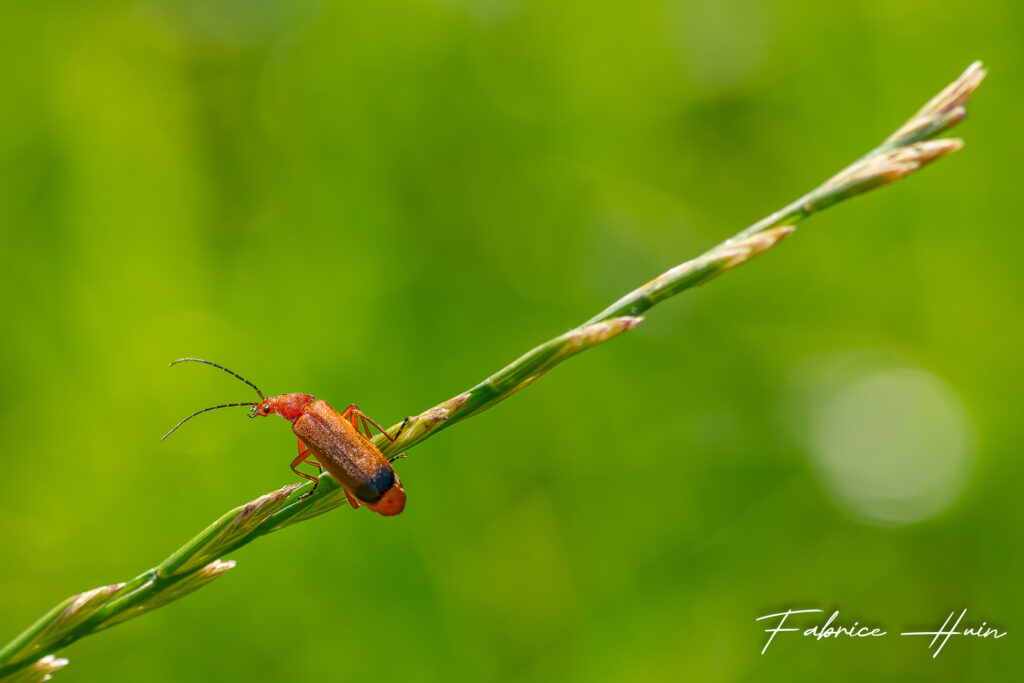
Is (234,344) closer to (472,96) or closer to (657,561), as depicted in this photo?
(472,96)

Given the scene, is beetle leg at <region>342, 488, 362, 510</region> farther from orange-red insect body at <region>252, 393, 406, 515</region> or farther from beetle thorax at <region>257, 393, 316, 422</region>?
beetle thorax at <region>257, 393, 316, 422</region>

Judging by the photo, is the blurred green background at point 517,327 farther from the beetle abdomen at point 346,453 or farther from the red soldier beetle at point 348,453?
the beetle abdomen at point 346,453

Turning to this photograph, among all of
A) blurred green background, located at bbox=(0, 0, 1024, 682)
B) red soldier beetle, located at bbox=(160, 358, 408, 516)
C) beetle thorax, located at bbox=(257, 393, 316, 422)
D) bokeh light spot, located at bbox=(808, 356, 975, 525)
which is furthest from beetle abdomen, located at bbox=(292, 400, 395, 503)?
bokeh light spot, located at bbox=(808, 356, 975, 525)

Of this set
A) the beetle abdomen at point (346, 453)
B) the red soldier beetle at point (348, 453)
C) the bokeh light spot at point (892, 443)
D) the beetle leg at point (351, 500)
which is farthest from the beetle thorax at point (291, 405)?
the bokeh light spot at point (892, 443)

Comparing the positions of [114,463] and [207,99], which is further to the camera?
[207,99]

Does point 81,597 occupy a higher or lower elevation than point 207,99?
lower

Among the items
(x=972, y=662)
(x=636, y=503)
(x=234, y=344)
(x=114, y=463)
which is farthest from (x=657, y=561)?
(x=114, y=463)

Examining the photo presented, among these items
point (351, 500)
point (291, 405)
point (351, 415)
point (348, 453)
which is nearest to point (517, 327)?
point (351, 415)

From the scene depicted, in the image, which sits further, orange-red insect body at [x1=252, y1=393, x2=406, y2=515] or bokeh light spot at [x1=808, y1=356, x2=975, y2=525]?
A: bokeh light spot at [x1=808, y1=356, x2=975, y2=525]

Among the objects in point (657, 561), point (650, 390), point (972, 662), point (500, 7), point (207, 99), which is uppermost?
point (207, 99)

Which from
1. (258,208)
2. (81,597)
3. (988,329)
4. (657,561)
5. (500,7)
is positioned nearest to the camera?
(81,597)
